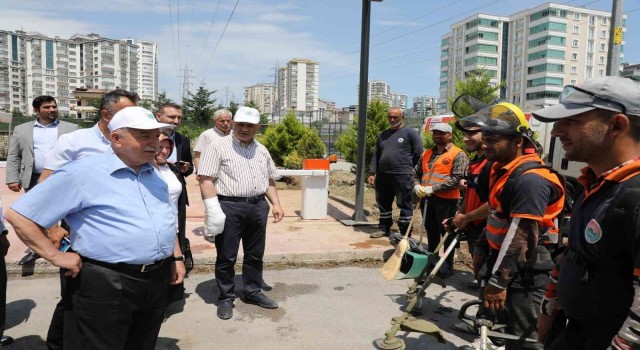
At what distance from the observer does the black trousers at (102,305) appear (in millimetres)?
2156

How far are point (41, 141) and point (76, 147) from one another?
2.30 m

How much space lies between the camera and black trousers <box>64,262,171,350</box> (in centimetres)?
216

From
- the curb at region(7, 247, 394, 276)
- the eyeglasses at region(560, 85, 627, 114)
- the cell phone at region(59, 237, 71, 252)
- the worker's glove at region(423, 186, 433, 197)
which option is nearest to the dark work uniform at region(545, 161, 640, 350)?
the eyeglasses at region(560, 85, 627, 114)

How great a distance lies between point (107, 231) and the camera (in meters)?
2.19

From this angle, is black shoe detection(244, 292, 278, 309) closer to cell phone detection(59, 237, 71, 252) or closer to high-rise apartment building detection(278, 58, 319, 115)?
cell phone detection(59, 237, 71, 252)

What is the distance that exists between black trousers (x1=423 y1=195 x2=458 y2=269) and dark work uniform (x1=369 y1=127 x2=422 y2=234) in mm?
Answer: 992

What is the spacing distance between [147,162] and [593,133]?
6.94 ft

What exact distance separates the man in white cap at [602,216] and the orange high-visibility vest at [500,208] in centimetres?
81

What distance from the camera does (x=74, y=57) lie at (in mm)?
121875

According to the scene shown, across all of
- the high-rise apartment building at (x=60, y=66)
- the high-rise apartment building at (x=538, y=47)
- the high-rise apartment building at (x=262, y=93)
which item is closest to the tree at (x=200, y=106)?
the high-rise apartment building at (x=538, y=47)

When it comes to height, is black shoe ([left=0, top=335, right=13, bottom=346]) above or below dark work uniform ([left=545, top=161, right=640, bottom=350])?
below

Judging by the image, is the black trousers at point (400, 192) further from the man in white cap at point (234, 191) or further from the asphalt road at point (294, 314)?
the man in white cap at point (234, 191)

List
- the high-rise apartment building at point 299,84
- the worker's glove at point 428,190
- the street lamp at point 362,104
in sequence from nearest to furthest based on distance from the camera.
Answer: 1. the worker's glove at point 428,190
2. the street lamp at point 362,104
3. the high-rise apartment building at point 299,84

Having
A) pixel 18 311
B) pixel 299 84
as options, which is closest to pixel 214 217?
pixel 18 311
